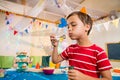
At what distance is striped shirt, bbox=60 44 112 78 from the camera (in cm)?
60

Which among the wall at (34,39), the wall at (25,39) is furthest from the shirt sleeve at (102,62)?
the wall at (34,39)

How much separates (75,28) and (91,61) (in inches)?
7.1

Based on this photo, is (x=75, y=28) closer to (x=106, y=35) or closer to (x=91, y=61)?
(x=91, y=61)

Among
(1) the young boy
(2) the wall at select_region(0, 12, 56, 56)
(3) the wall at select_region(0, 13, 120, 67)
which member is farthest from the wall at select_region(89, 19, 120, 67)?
(1) the young boy

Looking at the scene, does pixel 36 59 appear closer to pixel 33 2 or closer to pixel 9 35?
pixel 9 35

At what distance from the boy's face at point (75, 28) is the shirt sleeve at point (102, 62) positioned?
14 cm

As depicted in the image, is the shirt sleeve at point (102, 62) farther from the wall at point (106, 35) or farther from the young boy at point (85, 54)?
the wall at point (106, 35)

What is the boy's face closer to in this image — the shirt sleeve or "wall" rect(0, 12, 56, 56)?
the shirt sleeve

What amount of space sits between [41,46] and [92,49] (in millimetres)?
2765

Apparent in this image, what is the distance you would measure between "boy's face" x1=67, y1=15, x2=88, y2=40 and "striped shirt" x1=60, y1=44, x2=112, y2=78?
7cm

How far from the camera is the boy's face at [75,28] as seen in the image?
68 cm

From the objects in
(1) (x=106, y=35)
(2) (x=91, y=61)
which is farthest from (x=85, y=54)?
(1) (x=106, y=35)

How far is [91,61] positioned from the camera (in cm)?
63

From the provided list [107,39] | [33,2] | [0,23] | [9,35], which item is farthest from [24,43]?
[107,39]
